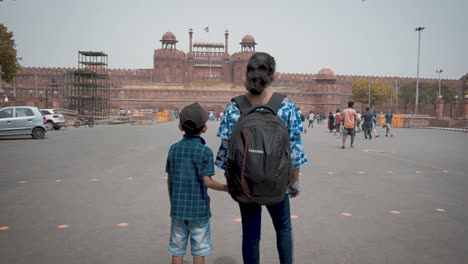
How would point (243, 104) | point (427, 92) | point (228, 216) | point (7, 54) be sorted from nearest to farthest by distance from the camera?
point (243, 104)
point (228, 216)
point (7, 54)
point (427, 92)

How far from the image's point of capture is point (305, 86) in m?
62.9

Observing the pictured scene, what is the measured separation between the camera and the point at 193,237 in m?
2.69

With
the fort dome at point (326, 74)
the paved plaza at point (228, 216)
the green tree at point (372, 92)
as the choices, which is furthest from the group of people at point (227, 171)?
the green tree at point (372, 92)

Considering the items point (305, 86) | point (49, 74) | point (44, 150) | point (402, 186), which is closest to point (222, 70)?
point (305, 86)

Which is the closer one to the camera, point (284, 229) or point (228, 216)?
point (284, 229)

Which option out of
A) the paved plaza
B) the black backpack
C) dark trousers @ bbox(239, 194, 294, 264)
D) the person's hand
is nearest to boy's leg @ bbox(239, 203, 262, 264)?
dark trousers @ bbox(239, 194, 294, 264)

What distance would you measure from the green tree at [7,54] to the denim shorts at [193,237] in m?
38.6

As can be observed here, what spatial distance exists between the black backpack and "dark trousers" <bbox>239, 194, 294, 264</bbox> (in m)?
0.17

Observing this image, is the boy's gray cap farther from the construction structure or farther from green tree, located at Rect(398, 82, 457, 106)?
green tree, located at Rect(398, 82, 457, 106)

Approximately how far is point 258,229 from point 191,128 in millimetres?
760

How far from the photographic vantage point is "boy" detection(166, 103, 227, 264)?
263 cm

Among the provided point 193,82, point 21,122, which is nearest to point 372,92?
point 193,82

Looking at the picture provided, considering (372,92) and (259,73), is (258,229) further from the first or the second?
(372,92)

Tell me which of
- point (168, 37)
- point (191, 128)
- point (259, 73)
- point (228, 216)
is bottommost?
point (228, 216)
